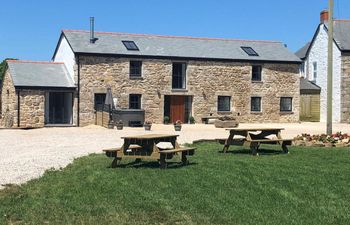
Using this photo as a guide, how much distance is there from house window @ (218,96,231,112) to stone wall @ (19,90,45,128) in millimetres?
11655

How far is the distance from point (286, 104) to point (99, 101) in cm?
1339

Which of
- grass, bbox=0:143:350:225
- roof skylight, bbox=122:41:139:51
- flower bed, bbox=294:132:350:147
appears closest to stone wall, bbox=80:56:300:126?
roof skylight, bbox=122:41:139:51

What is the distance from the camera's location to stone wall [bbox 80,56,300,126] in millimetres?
29344

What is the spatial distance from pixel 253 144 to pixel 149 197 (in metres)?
5.98

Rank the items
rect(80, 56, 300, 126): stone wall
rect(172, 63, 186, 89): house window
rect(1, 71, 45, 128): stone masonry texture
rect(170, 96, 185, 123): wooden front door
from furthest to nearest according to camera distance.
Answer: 1. rect(172, 63, 186, 89): house window
2. rect(170, 96, 185, 123): wooden front door
3. rect(80, 56, 300, 126): stone wall
4. rect(1, 71, 45, 128): stone masonry texture

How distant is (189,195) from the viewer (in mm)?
7180

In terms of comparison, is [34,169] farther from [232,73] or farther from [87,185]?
[232,73]

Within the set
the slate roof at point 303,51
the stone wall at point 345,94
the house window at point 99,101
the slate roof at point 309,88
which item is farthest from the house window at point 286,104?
the house window at point 99,101

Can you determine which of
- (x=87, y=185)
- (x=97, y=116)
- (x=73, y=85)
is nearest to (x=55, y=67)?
(x=73, y=85)

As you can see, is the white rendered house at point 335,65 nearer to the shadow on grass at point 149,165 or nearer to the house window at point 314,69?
the house window at point 314,69

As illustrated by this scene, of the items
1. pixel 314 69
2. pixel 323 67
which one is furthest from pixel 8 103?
pixel 314 69

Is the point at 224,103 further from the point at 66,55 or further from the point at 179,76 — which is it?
the point at 66,55

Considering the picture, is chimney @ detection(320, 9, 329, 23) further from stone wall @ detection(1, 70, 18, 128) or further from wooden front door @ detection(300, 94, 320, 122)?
stone wall @ detection(1, 70, 18, 128)

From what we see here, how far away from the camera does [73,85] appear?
95.5 ft
